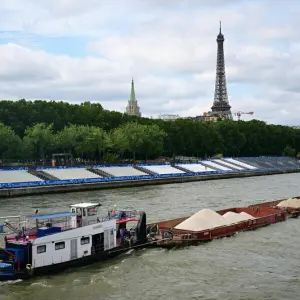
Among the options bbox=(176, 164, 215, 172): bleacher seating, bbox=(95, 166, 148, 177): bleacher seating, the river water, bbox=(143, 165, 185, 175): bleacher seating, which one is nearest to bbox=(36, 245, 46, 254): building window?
the river water

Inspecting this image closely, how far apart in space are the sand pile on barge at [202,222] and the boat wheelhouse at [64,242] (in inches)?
156

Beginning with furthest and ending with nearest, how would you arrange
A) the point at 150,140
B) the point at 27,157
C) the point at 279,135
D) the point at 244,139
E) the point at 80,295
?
the point at 279,135 < the point at 244,139 < the point at 150,140 < the point at 27,157 < the point at 80,295

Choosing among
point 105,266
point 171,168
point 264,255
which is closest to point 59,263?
point 105,266

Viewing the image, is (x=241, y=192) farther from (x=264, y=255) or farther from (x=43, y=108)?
(x=43, y=108)

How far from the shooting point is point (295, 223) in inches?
1506

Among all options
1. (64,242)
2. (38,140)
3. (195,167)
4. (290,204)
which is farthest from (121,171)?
(64,242)

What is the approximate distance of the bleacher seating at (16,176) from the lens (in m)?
60.4

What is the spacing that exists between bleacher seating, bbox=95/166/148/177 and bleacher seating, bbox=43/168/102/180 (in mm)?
3295

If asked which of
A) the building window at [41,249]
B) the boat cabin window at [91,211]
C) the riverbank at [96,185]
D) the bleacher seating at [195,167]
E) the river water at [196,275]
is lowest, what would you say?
the river water at [196,275]

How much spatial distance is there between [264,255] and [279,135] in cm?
12543

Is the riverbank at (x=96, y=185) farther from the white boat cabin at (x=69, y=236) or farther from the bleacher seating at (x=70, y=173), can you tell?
the white boat cabin at (x=69, y=236)

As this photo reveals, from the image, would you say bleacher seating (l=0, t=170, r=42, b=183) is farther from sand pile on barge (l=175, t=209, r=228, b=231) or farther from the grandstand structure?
sand pile on barge (l=175, t=209, r=228, b=231)

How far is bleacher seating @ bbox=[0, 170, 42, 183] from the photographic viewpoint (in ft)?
→ 198

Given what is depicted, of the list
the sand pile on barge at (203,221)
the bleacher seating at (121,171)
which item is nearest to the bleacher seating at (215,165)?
the bleacher seating at (121,171)
